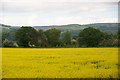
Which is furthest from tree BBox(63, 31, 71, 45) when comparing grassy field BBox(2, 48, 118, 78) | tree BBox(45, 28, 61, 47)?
grassy field BBox(2, 48, 118, 78)

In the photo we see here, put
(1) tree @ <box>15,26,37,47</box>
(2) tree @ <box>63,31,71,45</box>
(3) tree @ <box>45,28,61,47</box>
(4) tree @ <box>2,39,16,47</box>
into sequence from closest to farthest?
(2) tree @ <box>63,31,71,45</box> → (1) tree @ <box>15,26,37,47</box> → (4) tree @ <box>2,39,16,47</box> → (3) tree @ <box>45,28,61,47</box>

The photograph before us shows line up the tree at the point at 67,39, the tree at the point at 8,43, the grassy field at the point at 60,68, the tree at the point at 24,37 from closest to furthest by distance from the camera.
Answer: the grassy field at the point at 60,68 < the tree at the point at 67,39 < the tree at the point at 24,37 < the tree at the point at 8,43

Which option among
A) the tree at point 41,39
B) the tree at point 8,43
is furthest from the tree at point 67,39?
the tree at point 8,43

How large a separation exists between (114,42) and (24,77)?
39.5 metres

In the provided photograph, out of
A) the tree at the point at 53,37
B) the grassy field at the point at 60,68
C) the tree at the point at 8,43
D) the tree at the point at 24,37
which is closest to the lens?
the grassy field at the point at 60,68

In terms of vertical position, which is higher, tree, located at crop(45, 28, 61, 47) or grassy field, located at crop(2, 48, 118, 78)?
tree, located at crop(45, 28, 61, 47)

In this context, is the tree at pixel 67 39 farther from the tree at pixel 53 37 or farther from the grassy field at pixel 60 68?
the grassy field at pixel 60 68

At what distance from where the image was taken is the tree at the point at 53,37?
50.6 meters

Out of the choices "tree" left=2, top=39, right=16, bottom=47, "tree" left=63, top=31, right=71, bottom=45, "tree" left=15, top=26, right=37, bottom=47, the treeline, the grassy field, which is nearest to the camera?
the grassy field

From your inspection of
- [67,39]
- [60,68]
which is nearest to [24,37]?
[67,39]

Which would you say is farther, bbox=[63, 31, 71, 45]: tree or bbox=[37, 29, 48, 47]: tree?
bbox=[37, 29, 48, 47]: tree

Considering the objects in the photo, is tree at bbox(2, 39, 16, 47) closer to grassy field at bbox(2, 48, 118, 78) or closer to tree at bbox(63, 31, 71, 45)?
tree at bbox(63, 31, 71, 45)

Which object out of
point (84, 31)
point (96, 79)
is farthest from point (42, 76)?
point (84, 31)

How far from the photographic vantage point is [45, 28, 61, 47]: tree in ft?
166
